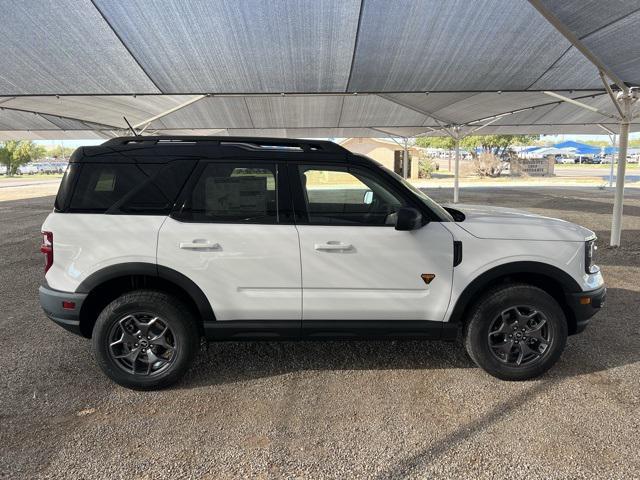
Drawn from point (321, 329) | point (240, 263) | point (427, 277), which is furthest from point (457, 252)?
point (240, 263)

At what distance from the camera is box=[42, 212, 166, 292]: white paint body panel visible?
3.34 metres

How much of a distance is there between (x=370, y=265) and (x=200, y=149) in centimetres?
160

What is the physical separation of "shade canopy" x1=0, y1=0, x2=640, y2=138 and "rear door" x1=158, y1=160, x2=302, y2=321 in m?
4.05

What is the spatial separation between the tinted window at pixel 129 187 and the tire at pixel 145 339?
67cm

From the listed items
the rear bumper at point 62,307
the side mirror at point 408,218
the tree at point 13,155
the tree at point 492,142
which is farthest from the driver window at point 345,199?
the tree at point 13,155

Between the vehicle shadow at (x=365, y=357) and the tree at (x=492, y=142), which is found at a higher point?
the tree at (x=492, y=142)

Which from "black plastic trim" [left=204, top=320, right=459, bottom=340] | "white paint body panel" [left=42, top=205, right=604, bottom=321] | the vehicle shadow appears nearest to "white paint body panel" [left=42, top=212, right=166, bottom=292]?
"white paint body panel" [left=42, top=205, right=604, bottom=321]

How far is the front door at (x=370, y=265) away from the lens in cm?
340

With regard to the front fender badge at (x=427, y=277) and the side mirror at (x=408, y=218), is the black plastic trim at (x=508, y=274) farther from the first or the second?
the side mirror at (x=408, y=218)

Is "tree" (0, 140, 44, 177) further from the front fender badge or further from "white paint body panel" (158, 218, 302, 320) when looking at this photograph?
the front fender badge

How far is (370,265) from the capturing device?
135 inches

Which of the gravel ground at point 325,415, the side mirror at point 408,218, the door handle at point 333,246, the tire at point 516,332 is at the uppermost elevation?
the side mirror at point 408,218

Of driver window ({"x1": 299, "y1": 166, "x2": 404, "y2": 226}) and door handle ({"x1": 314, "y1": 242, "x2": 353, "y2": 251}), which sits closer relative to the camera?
door handle ({"x1": 314, "y1": 242, "x2": 353, "y2": 251})

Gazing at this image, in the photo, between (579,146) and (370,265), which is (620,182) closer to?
(370,265)
